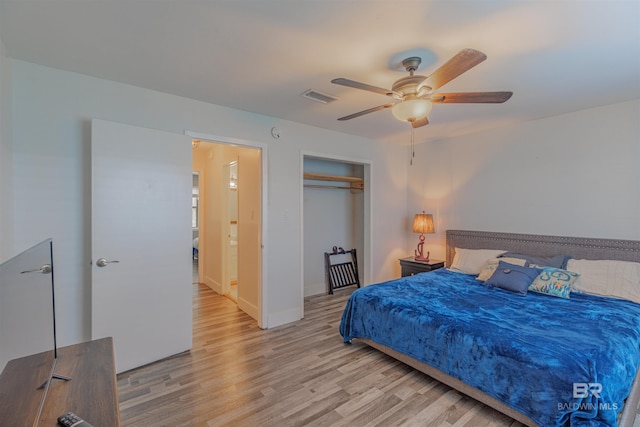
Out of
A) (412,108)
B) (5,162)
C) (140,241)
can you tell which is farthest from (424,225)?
(5,162)

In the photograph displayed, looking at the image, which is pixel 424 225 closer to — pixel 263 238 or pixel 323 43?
pixel 263 238

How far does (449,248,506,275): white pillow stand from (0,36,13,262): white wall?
4404 mm

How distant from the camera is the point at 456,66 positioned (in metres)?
1.71

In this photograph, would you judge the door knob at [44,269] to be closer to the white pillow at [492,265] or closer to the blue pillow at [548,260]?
the white pillow at [492,265]

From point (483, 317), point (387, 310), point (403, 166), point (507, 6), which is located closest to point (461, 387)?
point (483, 317)

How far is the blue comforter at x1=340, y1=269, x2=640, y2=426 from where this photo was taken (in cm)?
167

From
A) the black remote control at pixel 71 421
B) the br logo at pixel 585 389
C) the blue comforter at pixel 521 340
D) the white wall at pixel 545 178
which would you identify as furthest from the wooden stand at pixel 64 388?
the white wall at pixel 545 178

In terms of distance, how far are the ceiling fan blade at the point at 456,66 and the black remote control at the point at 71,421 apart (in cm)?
228

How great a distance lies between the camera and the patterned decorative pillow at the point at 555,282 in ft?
9.18

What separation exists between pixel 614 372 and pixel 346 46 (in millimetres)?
2637

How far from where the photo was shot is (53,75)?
91.9 inches

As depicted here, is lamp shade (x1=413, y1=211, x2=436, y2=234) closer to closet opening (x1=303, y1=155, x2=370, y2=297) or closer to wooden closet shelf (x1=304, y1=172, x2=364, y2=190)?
closet opening (x1=303, y1=155, x2=370, y2=297)

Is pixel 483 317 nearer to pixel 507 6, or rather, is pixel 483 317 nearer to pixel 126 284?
pixel 507 6

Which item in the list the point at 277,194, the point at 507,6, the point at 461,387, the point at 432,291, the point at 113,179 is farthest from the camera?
the point at 277,194
